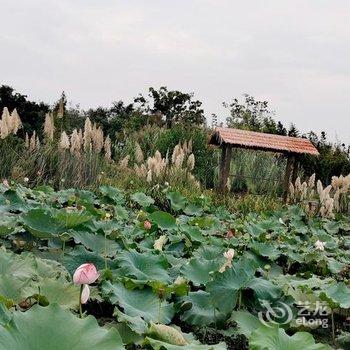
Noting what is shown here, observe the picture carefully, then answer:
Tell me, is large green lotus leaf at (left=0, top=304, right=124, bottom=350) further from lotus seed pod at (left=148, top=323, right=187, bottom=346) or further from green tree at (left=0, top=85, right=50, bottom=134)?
green tree at (left=0, top=85, right=50, bottom=134)

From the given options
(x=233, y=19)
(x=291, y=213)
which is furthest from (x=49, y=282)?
(x=233, y=19)

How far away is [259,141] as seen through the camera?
10016 millimetres

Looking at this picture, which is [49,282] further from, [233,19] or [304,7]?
[233,19]

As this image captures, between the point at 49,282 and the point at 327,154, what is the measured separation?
12425 mm

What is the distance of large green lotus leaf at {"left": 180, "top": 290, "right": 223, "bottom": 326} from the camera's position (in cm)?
215

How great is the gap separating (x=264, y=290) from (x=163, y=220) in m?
1.77

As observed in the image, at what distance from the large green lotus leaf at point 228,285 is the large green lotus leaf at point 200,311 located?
34 millimetres

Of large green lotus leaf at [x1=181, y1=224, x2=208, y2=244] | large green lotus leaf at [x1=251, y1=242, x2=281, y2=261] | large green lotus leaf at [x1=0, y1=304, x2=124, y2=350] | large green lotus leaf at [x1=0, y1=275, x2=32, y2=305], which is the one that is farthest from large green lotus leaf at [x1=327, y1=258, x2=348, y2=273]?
large green lotus leaf at [x1=0, y1=304, x2=124, y2=350]

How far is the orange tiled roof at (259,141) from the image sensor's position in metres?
9.78

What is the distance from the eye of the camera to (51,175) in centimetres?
808

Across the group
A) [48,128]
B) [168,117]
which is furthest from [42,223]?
[168,117]

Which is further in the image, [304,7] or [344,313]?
[304,7]

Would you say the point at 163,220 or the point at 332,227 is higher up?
the point at 163,220

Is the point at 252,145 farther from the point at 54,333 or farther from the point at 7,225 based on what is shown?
the point at 54,333
